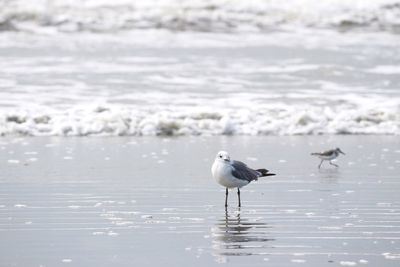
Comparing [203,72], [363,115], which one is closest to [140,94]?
[203,72]

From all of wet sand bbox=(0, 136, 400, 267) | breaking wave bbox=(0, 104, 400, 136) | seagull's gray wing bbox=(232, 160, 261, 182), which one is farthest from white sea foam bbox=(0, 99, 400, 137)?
seagull's gray wing bbox=(232, 160, 261, 182)

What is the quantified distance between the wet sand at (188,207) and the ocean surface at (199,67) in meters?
1.76

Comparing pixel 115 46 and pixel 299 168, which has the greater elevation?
pixel 115 46

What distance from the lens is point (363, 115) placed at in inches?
621

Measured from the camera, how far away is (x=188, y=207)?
8.56 m

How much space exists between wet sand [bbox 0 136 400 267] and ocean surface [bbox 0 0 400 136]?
5.78 ft

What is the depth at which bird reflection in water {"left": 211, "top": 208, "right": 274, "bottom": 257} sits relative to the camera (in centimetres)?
669

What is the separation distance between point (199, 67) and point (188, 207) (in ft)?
44.1

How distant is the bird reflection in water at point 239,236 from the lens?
669 centimetres

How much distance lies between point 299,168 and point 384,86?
8.42m

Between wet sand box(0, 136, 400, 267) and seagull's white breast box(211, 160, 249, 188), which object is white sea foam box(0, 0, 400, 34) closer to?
wet sand box(0, 136, 400, 267)

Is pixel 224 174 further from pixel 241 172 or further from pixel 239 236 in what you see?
pixel 239 236

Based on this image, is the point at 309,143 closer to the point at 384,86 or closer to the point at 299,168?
the point at 299,168

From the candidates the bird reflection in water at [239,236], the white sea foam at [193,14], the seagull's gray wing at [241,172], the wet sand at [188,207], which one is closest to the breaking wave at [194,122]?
the wet sand at [188,207]
